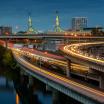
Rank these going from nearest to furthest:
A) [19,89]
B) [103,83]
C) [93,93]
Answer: [93,93] < [103,83] < [19,89]

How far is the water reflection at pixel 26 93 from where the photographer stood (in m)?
94.8

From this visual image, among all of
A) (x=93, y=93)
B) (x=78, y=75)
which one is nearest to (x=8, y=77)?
(x=78, y=75)

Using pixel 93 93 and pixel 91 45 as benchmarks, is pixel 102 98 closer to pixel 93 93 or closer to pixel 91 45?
pixel 93 93

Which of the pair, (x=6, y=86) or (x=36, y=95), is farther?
(x=6, y=86)

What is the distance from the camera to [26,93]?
11350 centimetres

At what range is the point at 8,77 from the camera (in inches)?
6107

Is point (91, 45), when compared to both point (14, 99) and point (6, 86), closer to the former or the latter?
point (6, 86)

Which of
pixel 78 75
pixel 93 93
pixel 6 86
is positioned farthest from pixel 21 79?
pixel 93 93

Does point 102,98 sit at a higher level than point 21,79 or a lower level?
higher

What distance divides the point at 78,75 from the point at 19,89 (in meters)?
18.4

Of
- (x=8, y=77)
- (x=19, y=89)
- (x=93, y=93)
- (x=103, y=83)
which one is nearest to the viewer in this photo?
(x=93, y=93)

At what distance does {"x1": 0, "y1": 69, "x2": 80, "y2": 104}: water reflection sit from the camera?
311 ft

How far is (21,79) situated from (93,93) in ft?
238

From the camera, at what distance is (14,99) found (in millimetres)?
107688
